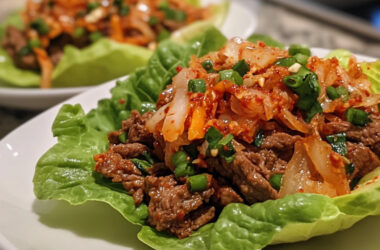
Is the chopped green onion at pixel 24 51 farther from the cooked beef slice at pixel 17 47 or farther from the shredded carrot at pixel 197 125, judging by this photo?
the shredded carrot at pixel 197 125

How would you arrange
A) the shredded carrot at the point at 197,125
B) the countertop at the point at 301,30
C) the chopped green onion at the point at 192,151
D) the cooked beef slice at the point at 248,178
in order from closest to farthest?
the cooked beef slice at the point at 248,178 < the shredded carrot at the point at 197,125 < the chopped green onion at the point at 192,151 < the countertop at the point at 301,30

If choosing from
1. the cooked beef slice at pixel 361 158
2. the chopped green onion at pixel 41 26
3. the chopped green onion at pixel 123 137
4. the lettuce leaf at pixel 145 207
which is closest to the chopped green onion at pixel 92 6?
the chopped green onion at pixel 41 26

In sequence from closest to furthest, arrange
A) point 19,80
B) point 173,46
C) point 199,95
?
point 199,95, point 173,46, point 19,80

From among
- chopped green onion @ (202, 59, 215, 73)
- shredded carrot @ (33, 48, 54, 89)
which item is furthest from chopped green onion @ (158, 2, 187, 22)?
chopped green onion @ (202, 59, 215, 73)

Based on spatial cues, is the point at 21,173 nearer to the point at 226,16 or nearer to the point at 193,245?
the point at 193,245

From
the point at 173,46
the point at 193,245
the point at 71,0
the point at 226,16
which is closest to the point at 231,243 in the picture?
the point at 193,245

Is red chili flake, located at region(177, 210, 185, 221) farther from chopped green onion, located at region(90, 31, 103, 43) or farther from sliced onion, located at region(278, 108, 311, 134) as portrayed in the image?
chopped green onion, located at region(90, 31, 103, 43)
